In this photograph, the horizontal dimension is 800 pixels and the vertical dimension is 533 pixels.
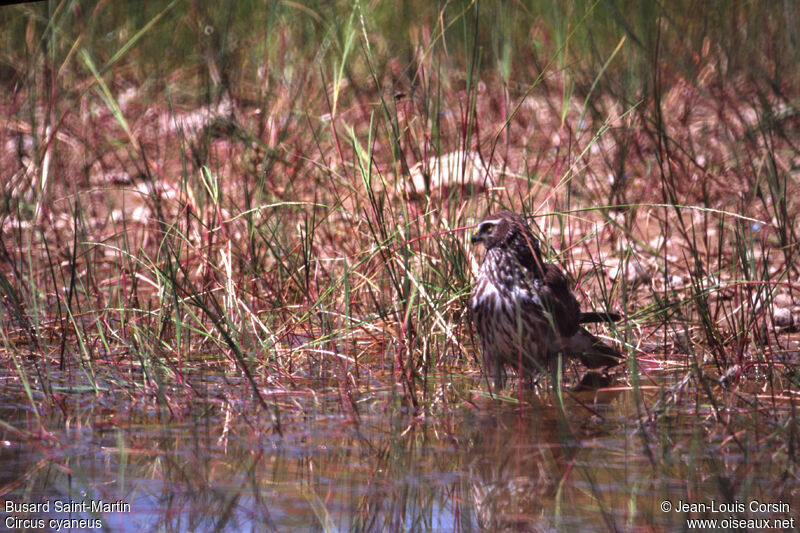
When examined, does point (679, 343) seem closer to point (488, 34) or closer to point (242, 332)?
point (242, 332)

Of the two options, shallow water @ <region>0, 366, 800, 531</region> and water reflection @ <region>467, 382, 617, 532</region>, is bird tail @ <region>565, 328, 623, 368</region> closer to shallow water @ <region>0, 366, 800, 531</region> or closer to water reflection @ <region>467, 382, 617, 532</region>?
water reflection @ <region>467, 382, 617, 532</region>

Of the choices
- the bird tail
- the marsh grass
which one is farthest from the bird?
the marsh grass

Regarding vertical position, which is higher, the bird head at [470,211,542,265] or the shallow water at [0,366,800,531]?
the bird head at [470,211,542,265]

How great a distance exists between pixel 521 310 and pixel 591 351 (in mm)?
371

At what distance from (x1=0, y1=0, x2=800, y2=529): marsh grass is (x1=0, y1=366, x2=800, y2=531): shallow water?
0.30 feet

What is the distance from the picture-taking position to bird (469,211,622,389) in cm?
511

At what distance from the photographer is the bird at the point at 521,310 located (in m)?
5.11

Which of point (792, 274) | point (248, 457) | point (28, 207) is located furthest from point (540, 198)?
point (248, 457)

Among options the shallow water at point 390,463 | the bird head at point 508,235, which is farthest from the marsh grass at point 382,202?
the bird head at point 508,235

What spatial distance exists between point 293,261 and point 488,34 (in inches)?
122

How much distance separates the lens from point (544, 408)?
4.55 meters

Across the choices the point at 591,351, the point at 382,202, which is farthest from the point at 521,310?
the point at 382,202

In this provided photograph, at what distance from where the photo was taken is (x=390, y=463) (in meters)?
3.68

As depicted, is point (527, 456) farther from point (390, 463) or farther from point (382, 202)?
point (382, 202)
